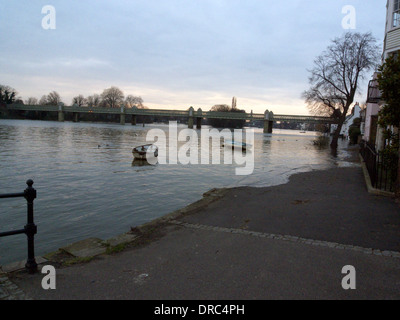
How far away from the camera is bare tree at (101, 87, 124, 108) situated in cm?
15575

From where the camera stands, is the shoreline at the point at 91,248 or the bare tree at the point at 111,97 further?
the bare tree at the point at 111,97

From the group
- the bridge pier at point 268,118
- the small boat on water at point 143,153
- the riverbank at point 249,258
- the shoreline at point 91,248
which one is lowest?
the shoreline at point 91,248

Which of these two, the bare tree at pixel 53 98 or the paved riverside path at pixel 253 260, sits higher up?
the bare tree at pixel 53 98

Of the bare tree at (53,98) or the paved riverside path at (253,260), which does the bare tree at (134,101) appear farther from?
the paved riverside path at (253,260)

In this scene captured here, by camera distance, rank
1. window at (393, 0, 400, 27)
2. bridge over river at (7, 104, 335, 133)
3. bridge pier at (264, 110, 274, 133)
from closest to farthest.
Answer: window at (393, 0, 400, 27) → bridge pier at (264, 110, 274, 133) → bridge over river at (7, 104, 335, 133)

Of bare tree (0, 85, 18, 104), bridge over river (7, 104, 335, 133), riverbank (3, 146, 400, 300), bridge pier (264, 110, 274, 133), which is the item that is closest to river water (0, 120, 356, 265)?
riverbank (3, 146, 400, 300)

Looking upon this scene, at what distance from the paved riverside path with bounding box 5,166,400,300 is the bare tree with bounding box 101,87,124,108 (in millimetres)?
157174

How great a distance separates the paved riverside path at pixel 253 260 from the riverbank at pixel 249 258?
14mm

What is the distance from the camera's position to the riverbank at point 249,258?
421 cm

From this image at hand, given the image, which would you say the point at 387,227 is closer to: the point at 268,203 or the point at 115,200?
the point at 268,203

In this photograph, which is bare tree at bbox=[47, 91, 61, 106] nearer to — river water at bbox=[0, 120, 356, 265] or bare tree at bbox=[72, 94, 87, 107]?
bare tree at bbox=[72, 94, 87, 107]

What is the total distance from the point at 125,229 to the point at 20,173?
11.3 metres

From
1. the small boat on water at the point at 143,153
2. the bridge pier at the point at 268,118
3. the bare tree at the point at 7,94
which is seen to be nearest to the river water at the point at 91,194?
the small boat on water at the point at 143,153
